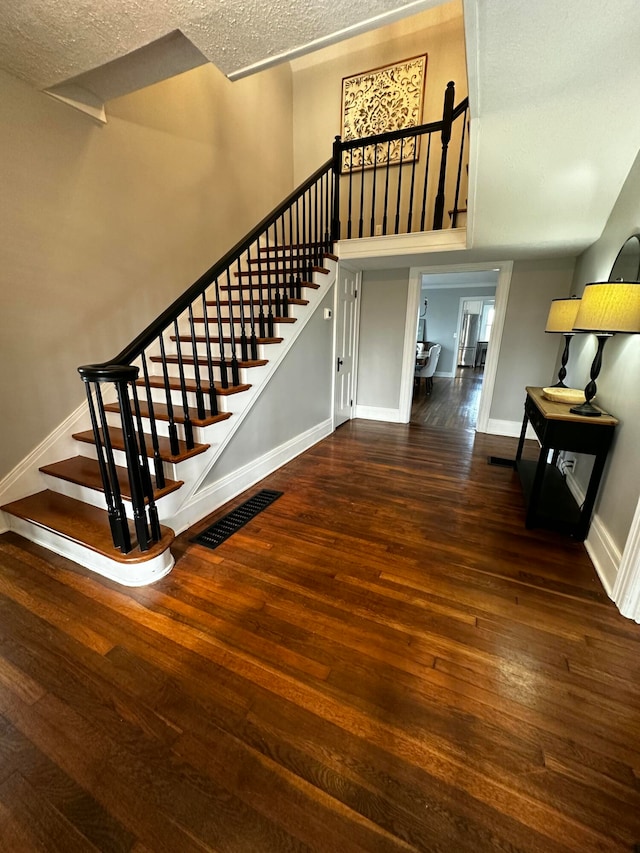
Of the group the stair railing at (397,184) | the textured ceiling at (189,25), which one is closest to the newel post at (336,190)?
the stair railing at (397,184)

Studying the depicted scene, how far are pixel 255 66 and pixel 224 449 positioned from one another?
7.21 ft

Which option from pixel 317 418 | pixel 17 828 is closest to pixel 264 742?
pixel 17 828

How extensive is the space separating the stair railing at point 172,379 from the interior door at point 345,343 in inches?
20.3

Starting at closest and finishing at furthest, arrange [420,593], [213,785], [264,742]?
1. [213,785]
2. [264,742]
3. [420,593]

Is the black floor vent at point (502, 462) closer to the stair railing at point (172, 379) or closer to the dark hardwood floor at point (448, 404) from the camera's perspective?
the dark hardwood floor at point (448, 404)

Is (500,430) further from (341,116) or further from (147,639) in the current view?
(341,116)

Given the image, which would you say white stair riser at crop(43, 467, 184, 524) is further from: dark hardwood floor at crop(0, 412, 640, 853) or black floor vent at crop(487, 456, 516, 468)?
black floor vent at crop(487, 456, 516, 468)

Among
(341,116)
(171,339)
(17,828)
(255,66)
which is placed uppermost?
(341,116)

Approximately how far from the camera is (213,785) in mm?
1011

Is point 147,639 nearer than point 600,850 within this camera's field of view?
No

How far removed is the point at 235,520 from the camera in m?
2.38

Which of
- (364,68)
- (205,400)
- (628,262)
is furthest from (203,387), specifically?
(364,68)

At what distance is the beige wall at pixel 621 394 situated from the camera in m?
1.79

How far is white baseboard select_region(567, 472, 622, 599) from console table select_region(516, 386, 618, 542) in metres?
0.09
